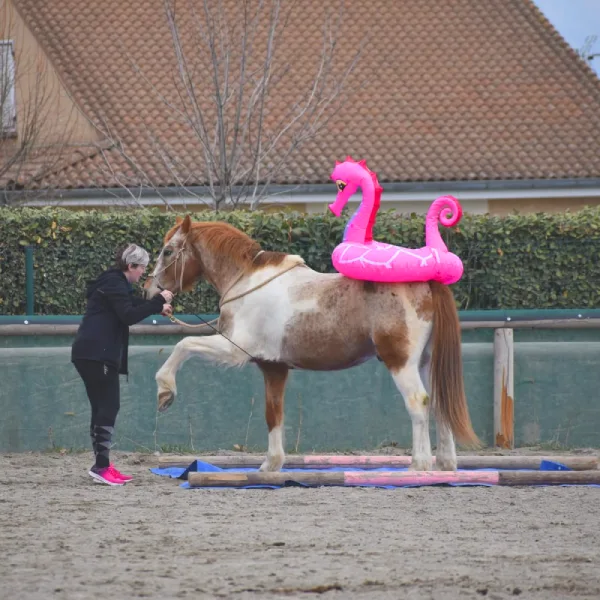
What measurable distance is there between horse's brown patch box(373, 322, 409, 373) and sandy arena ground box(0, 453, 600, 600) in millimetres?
962

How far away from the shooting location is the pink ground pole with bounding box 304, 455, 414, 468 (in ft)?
33.1

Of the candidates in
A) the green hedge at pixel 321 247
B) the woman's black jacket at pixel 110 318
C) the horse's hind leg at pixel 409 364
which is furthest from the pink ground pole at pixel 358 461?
the green hedge at pixel 321 247

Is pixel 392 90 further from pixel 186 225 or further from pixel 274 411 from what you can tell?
pixel 274 411

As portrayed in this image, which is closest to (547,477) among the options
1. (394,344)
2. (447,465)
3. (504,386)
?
(447,465)

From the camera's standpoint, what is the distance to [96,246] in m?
12.0

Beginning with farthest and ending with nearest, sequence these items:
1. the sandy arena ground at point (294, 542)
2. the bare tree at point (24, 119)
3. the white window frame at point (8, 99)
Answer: the bare tree at point (24, 119) → the white window frame at point (8, 99) → the sandy arena ground at point (294, 542)

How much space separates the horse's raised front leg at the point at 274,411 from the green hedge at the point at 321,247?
2.78m

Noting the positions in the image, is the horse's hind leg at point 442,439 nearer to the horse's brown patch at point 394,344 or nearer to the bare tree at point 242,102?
the horse's brown patch at point 394,344

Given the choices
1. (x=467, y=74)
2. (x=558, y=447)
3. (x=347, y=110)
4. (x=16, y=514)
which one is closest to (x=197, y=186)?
(x=347, y=110)

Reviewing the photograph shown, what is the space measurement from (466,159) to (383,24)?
4808 mm

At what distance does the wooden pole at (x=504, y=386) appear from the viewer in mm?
11875

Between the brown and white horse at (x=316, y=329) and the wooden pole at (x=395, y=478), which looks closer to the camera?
the wooden pole at (x=395, y=478)

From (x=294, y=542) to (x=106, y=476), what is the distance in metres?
3.00

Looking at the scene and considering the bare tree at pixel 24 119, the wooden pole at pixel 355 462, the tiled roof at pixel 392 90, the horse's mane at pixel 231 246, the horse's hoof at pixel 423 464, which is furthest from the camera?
the tiled roof at pixel 392 90
